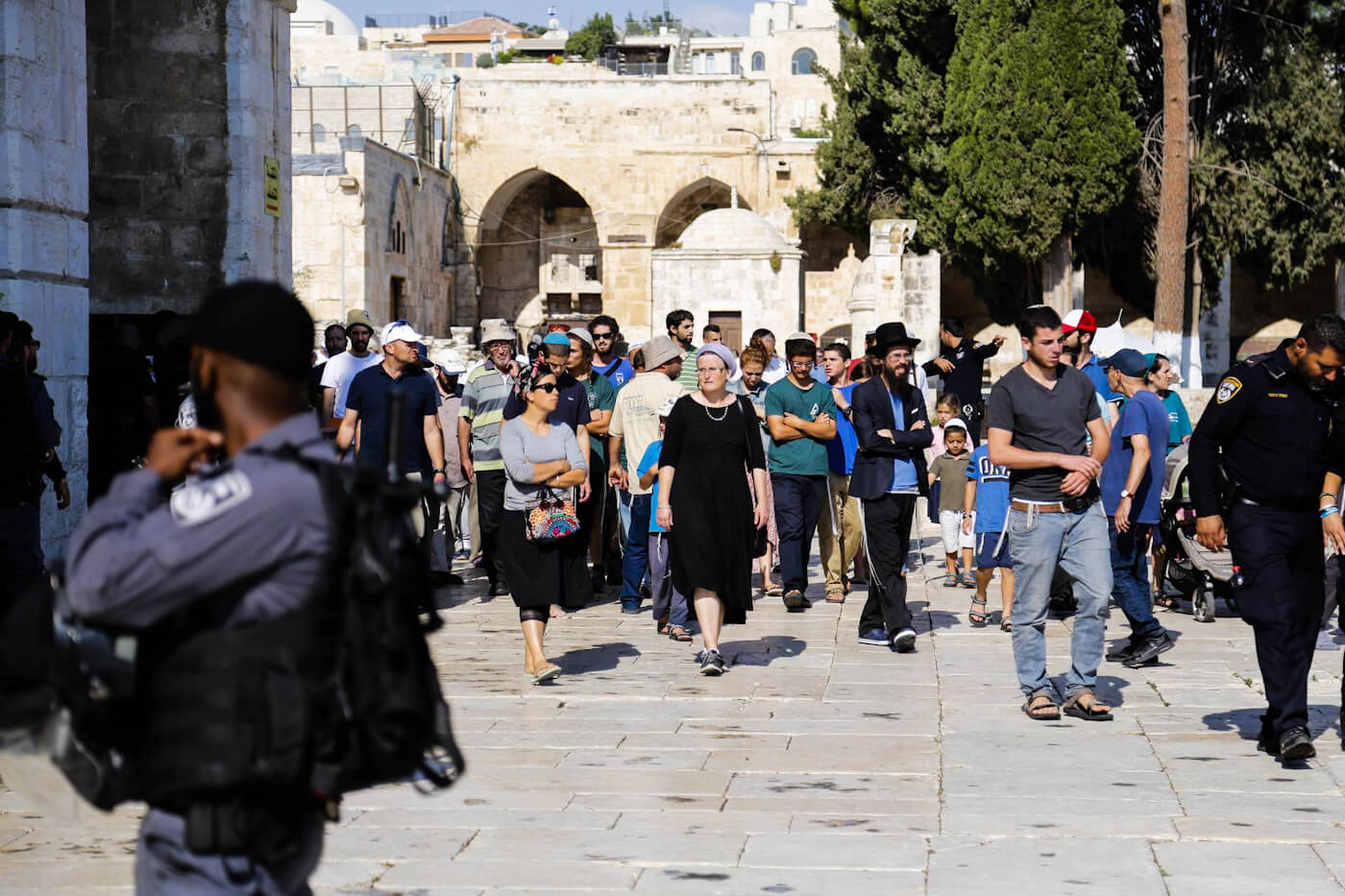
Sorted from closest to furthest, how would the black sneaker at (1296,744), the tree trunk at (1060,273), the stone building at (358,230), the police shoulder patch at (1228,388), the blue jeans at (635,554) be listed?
the black sneaker at (1296,744), the police shoulder patch at (1228,388), the blue jeans at (635,554), the tree trunk at (1060,273), the stone building at (358,230)

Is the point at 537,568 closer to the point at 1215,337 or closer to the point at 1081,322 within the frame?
the point at 1081,322

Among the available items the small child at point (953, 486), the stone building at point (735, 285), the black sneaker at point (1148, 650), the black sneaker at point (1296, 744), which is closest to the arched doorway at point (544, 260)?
the stone building at point (735, 285)

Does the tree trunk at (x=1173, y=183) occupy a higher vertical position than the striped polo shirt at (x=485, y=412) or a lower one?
higher

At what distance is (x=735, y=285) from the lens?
30.3 m

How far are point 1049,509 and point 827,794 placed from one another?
190 cm

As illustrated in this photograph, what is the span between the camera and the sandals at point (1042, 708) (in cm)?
693

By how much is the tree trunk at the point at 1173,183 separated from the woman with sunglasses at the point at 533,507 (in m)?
19.5

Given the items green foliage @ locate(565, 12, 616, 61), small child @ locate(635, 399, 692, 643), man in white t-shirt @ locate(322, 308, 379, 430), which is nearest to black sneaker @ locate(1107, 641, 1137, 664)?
small child @ locate(635, 399, 692, 643)

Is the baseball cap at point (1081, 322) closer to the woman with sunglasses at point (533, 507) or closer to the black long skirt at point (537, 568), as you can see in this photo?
the woman with sunglasses at point (533, 507)

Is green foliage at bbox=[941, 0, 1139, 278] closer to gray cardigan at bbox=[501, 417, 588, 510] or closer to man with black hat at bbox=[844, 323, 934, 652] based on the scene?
man with black hat at bbox=[844, 323, 934, 652]

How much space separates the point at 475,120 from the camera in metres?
46.5

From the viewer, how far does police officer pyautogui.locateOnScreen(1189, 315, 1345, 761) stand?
6160 mm

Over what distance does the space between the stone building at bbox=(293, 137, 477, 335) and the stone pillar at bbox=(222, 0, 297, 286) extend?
77.5 feet

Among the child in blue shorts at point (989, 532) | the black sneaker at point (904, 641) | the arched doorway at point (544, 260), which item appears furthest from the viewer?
the arched doorway at point (544, 260)
